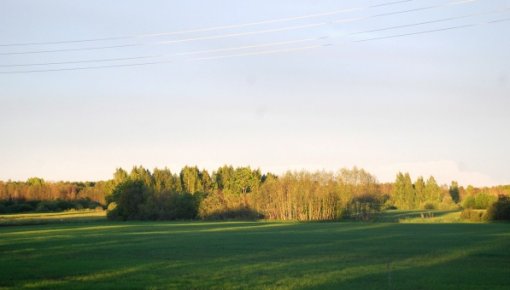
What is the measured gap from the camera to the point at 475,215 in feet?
250

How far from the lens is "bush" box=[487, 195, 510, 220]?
7138 cm

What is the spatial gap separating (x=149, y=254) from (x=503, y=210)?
55993 mm

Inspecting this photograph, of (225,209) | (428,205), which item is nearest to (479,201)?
(428,205)

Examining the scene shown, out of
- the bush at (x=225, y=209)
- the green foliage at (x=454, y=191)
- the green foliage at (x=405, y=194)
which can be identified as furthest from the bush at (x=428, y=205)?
the bush at (x=225, y=209)

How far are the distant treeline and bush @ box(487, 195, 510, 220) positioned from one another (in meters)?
4.65

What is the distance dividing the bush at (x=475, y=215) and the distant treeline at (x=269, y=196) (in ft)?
10.4

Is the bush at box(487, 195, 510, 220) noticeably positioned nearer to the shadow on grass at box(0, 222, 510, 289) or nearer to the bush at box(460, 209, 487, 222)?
the bush at box(460, 209, 487, 222)

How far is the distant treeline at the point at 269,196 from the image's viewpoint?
82.8 m

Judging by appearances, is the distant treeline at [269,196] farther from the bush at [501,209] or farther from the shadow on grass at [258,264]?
the shadow on grass at [258,264]

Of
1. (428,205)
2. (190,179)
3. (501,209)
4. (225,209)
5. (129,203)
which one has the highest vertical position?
(190,179)

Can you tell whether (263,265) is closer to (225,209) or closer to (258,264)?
(258,264)

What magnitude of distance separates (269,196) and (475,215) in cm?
2941

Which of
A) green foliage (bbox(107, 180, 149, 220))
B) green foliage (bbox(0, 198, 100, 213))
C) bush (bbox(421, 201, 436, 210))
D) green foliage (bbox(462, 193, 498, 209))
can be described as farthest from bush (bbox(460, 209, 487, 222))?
green foliage (bbox(0, 198, 100, 213))

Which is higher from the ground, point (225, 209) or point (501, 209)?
point (225, 209)
